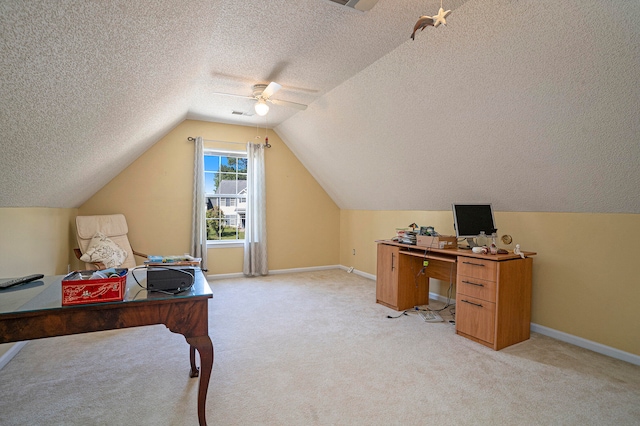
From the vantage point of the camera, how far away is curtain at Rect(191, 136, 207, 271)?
5062 millimetres

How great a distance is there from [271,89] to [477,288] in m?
2.66

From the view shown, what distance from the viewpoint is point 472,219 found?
3344mm

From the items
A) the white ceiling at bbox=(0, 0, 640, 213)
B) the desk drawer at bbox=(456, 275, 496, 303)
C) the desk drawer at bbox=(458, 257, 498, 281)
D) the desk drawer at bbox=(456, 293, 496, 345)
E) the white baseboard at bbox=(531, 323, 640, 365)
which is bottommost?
the white baseboard at bbox=(531, 323, 640, 365)

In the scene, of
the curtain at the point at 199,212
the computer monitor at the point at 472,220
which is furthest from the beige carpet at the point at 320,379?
the curtain at the point at 199,212

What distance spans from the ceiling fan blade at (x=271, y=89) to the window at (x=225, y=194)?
2.34m

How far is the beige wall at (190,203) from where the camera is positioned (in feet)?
15.9

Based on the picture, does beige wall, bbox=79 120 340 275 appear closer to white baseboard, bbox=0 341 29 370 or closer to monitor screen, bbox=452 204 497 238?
white baseboard, bbox=0 341 29 370

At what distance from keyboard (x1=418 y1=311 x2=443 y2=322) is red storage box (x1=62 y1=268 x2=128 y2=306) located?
289cm

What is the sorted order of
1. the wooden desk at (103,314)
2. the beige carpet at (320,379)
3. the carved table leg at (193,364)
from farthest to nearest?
1. the carved table leg at (193,364)
2. the beige carpet at (320,379)
3. the wooden desk at (103,314)

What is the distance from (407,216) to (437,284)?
102 centimetres

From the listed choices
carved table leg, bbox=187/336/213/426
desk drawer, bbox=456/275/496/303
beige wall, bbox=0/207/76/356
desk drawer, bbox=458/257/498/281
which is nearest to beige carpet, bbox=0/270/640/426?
carved table leg, bbox=187/336/213/426

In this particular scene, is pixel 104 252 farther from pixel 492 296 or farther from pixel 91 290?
pixel 492 296

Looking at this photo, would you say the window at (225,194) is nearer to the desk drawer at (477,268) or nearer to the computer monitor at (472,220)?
the computer monitor at (472,220)

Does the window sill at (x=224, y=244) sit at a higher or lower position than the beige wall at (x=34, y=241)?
lower
